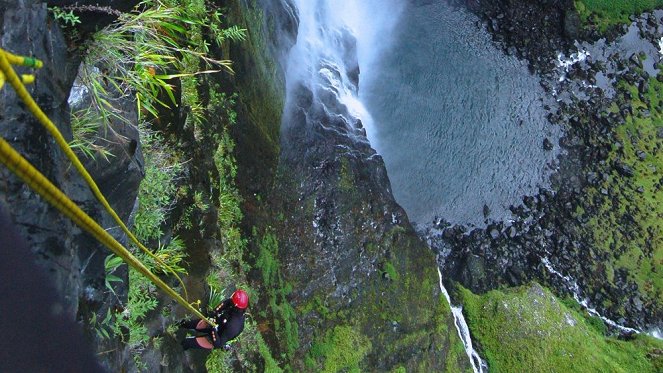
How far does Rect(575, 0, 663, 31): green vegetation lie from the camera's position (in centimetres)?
2933

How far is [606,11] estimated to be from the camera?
29578 mm

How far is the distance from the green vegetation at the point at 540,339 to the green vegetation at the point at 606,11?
16922 mm

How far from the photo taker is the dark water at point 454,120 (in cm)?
2369

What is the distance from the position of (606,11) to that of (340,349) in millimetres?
27105

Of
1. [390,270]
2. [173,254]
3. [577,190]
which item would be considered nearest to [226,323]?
[173,254]

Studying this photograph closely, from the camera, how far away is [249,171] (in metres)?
12.4

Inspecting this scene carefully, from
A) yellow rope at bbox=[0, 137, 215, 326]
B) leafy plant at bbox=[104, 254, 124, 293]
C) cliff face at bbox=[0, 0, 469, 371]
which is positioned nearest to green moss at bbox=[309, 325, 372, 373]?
cliff face at bbox=[0, 0, 469, 371]

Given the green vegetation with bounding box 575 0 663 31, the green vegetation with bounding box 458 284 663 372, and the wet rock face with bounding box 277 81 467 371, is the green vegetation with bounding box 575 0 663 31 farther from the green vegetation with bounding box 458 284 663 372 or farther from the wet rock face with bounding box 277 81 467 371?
the wet rock face with bounding box 277 81 467 371

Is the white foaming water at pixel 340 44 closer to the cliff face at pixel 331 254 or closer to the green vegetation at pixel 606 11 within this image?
the cliff face at pixel 331 254

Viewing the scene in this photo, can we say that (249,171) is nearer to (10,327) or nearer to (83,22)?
(83,22)

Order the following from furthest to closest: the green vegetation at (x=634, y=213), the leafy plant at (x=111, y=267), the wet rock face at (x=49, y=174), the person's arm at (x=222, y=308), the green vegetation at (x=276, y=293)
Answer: the green vegetation at (x=634, y=213)
the green vegetation at (x=276, y=293)
the person's arm at (x=222, y=308)
the leafy plant at (x=111, y=267)
the wet rock face at (x=49, y=174)

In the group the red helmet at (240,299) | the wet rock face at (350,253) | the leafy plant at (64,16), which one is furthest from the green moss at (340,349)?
the leafy plant at (64,16)

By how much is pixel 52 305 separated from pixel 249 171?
29.5 ft

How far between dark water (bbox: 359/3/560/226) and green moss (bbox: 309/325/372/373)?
385 inches
